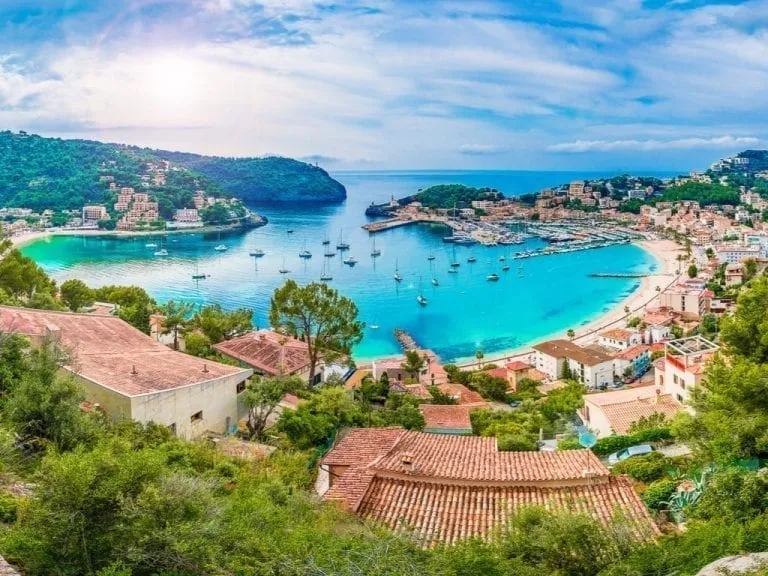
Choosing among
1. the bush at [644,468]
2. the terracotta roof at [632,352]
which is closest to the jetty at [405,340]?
the terracotta roof at [632,352]

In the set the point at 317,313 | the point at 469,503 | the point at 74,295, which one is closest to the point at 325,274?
the point at 74,295

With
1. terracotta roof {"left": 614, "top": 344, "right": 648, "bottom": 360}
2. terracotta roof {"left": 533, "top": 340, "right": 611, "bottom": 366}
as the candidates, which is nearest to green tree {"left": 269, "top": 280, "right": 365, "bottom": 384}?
terracotta roof {"left": 533, "top": 340, "right": 611, "bottom": 366}

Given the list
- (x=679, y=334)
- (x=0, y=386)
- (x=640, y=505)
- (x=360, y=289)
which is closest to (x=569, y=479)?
(x=640, y=505)

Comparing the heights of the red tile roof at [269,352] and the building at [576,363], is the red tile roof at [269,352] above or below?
above

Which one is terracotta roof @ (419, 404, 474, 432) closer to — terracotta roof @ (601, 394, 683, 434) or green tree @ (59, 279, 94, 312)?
terracotta roof @ (601, 394, 683, 434)

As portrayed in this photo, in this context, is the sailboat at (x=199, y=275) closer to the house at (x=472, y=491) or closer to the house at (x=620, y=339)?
the house at (x=620, y=339)

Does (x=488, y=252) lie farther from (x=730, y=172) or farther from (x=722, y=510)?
(x=730, y=172)

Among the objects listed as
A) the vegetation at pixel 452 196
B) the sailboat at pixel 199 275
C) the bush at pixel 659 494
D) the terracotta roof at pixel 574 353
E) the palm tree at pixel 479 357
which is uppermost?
the vegetation at pixel 452 196
